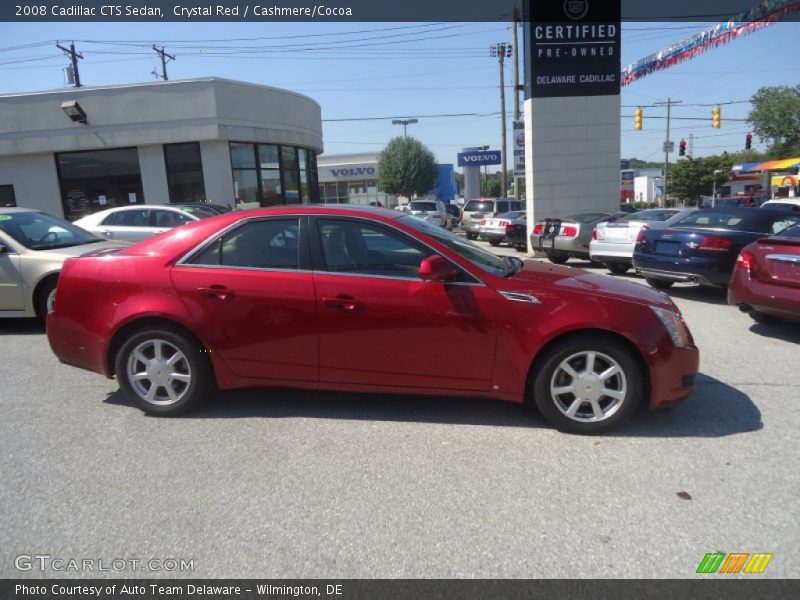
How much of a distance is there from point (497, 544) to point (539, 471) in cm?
80

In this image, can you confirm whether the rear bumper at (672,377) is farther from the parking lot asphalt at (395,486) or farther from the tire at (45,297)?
the tire at (45,297)

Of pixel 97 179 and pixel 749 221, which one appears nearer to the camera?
pixel 749 221

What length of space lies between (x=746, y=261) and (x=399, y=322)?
476cm

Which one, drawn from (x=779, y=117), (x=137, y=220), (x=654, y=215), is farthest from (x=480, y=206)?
(x=779, y=117)

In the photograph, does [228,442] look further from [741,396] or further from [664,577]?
[741,396]

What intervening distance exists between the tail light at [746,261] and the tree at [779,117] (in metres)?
94.1

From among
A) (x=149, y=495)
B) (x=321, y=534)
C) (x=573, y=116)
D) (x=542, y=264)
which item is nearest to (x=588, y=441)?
(x=542, y=264)

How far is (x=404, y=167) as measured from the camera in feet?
194

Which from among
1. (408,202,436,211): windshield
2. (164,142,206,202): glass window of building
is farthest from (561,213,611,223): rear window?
(408,202,436,211): windshield

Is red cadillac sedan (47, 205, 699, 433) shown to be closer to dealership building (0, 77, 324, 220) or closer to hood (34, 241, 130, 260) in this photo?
hood (34, 241, 130, 260)

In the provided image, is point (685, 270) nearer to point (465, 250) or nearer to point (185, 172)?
point (465, 250)

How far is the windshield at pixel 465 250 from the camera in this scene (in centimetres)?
422

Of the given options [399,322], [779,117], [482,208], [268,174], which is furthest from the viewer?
[779,117]

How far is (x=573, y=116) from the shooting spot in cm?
1612
